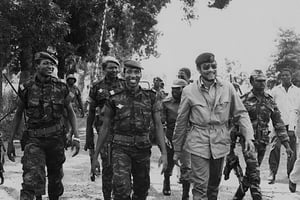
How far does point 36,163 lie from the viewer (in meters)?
5.56

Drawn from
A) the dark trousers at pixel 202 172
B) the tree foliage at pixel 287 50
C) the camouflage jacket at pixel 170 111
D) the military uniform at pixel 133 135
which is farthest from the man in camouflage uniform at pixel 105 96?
the tree foliage at pixel 287 50

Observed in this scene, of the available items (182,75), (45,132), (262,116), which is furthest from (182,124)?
(182,75)

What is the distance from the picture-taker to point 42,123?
18.7 ft

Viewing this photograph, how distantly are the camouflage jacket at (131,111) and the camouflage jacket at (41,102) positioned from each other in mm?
767

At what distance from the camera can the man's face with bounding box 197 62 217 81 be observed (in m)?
5.30

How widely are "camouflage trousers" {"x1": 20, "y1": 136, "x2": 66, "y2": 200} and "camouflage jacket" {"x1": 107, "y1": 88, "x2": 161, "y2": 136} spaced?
88 cm

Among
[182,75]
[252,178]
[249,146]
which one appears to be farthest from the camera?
[182,75]

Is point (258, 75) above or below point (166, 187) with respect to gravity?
above

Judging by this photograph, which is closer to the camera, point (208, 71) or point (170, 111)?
point (208, 71)

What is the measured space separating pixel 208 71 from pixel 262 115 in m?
1.66

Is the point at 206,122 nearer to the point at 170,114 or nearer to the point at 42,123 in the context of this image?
the point at 42,123

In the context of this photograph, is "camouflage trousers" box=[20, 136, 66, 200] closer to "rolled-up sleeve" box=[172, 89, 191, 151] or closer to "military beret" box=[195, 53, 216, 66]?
"rolled-up sleeve" box=[172, 89, 191, 151]

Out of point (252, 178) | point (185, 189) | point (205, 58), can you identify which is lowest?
point (185, 189)

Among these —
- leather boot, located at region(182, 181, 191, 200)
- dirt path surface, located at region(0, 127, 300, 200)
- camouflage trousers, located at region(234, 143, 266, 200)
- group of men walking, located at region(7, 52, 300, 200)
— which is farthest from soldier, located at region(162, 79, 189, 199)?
group of men walking, located at region(7, 52, 300, 200)
